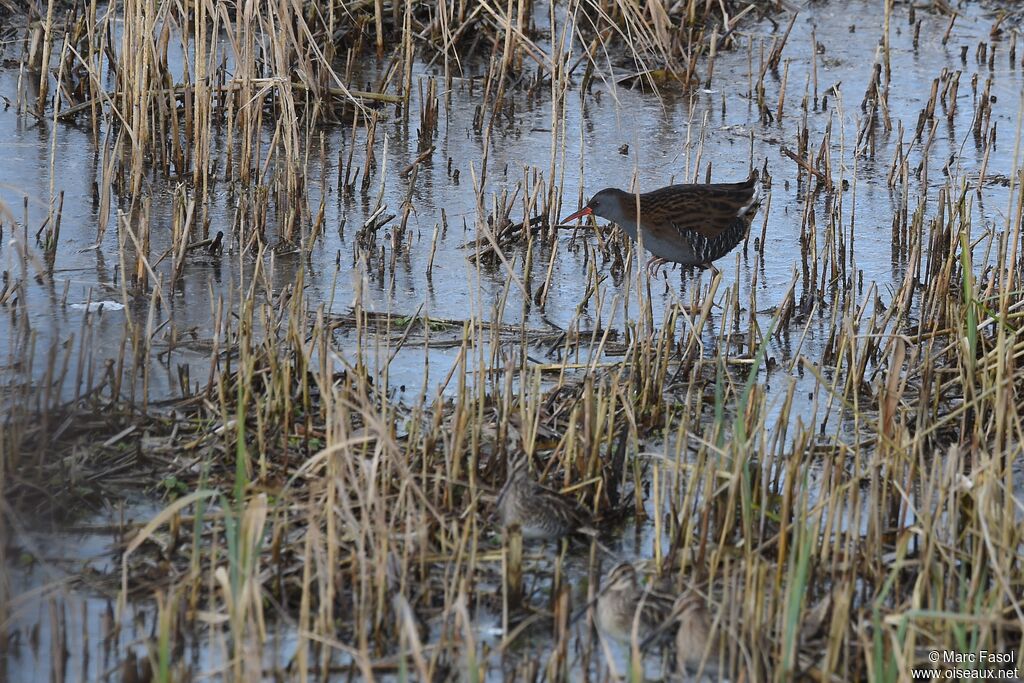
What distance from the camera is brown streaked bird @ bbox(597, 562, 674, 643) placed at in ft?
11.4

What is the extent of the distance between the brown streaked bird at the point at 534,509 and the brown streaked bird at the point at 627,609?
442mm

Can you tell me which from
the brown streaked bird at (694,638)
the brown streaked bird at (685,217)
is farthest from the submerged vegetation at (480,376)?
the brown streaked bird at (685,217)

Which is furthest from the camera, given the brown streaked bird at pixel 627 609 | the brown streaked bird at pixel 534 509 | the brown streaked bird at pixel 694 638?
the brown streaked bird at pixel 534 509

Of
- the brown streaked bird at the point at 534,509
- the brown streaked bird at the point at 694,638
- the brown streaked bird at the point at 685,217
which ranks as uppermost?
the brown streaked bird at the point at 685,217

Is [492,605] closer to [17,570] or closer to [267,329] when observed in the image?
[17,570]

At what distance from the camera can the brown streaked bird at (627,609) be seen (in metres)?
3.46

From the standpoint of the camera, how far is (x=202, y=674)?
3145mm

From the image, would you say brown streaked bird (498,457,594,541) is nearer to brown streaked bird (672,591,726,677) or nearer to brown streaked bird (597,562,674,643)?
brown streaked bird (597,562,674,643)

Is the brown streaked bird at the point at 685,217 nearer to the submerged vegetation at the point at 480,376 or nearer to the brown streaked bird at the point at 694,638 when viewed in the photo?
the submerged vegetation at the point at 480,376

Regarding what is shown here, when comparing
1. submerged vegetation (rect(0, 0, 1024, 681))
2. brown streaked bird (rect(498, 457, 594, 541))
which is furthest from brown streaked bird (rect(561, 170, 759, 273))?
brown streaked bird (rect(498, 457, 594, 541))

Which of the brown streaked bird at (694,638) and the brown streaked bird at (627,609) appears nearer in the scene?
the brown streaked bird at (694,638)

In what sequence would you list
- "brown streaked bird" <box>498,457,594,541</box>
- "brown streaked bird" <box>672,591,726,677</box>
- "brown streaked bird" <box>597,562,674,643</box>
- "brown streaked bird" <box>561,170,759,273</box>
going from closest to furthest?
"brown streaked bird" <box>672,591,726,677</box> < "brown streaked bird" <box>597,562,674,643</box> < "brown streaked bird" <box>498,457,594,541</box> < "brown streaked bird" <box>561,170,759,273</box>

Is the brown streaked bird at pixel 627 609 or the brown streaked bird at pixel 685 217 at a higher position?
the brown streaked bird at pixel 685 217

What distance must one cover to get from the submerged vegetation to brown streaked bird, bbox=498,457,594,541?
0.09 feet
